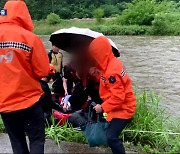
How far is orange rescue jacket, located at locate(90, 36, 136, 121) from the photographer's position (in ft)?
13.1

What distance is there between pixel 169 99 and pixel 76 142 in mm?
5558

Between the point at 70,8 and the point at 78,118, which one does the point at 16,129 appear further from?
the point at 70,8

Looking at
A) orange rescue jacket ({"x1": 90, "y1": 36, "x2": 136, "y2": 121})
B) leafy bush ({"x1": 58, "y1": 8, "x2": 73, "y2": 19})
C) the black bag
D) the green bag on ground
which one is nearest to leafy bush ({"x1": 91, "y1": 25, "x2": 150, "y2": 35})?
leafy bush ({"x1": 58, "y1": 8, "x2": 73, "y2": 19})

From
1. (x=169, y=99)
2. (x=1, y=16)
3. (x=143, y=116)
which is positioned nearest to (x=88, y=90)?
(x=143, y=116)

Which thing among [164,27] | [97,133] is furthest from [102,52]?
[164,27]

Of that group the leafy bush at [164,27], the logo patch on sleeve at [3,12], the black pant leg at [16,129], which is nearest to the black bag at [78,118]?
the black pant leg at [16,129]

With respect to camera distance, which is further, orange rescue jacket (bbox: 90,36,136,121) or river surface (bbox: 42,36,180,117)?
river surface (bbox: 42,36,180,117)

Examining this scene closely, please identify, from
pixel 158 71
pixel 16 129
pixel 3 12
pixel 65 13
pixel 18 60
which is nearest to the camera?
pixel 18 60

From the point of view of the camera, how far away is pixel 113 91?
3998 mm

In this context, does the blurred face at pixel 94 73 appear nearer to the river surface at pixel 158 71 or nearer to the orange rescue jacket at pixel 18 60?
the orange rescue jacket at pixel 18 60

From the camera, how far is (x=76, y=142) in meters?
5.07

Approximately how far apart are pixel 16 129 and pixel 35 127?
218 mm

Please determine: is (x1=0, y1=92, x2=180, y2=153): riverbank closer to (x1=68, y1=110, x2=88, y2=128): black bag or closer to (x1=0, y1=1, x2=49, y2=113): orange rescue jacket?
(x1=68, y1=110, x2=88, y2=128): black bag

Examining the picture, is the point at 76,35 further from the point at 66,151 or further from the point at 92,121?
the point at 66,151
